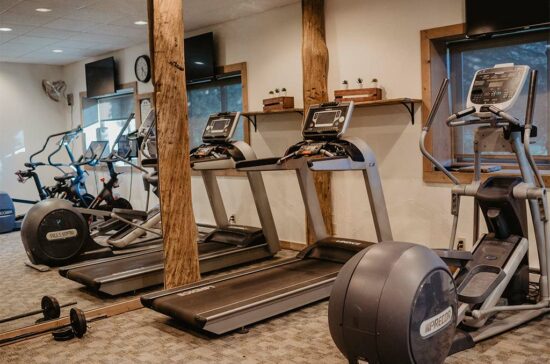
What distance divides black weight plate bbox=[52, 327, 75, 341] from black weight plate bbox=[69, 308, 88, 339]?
3 cm

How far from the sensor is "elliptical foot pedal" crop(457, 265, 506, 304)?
326 centimetres

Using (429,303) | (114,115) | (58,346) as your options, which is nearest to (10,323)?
(58,346)

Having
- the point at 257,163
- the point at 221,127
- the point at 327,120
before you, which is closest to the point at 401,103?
the point at 327,120

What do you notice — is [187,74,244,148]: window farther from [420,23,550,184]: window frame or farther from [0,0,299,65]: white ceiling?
[420,23,550,184]: window frame

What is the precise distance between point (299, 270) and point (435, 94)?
6.96 ft

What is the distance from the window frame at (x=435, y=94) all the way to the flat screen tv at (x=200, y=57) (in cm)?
294

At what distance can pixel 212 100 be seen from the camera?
7.40 meters

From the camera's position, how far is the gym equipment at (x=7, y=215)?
4656 millimetres

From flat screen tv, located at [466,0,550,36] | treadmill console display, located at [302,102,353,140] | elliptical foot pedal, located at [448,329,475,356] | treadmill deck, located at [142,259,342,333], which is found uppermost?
flat screen tv, located at [466,0,550,36]

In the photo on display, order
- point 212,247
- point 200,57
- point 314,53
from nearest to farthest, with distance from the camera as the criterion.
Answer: point 314,53
point 212,247
point 200,57

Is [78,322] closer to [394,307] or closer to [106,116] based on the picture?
[106,116]

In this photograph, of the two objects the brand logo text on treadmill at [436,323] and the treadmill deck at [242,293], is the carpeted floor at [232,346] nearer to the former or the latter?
the treadmill deck at [242,293]

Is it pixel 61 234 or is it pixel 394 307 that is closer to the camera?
pixel 394 307

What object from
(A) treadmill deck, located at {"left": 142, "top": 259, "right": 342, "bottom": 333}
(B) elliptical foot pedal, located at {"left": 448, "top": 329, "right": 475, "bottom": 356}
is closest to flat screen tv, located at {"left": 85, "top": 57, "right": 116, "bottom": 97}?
(A) treadmill deck, located at {"left": 142, "top": 259, "right": 342, "bottom": 333}
